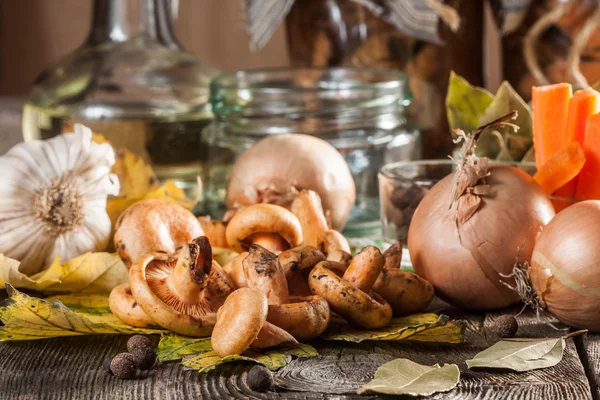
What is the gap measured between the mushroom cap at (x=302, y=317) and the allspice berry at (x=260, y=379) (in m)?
0.06

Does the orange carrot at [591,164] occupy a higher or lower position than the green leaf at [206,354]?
higher

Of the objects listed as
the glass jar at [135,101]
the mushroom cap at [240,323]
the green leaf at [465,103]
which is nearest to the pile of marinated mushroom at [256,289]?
the mushroom cap at [240,323]

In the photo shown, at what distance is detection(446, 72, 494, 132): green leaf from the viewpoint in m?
0.92

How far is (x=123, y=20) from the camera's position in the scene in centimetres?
119

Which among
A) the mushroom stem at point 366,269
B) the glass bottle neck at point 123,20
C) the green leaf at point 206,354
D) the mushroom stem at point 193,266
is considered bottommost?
the green leaf at point 206,354

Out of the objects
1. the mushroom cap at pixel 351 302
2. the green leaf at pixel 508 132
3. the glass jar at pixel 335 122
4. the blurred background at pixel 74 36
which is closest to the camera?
the mushroom cap at pixel 351 302

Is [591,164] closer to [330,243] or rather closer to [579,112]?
[579,112]

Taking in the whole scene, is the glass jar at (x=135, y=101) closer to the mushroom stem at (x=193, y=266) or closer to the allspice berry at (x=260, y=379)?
the mushroom stem at (x=193, y=266)

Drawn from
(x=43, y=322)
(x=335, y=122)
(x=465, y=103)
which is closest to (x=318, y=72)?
(x=335, y=122)

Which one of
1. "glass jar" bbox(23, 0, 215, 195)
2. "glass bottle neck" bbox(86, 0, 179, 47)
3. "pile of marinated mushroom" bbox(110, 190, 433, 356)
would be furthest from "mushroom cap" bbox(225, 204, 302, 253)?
"glass bottle neck" bbox(86, 0, 179, 47)

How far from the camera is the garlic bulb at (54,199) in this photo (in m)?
0.73

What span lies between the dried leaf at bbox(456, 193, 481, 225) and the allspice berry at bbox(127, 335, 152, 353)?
0.83ft

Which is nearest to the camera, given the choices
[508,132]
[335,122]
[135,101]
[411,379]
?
[411,379]

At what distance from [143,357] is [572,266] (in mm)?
301
